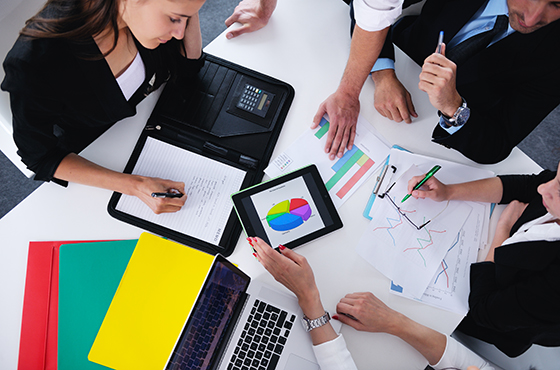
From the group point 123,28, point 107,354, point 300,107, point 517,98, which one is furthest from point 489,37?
point 107,354

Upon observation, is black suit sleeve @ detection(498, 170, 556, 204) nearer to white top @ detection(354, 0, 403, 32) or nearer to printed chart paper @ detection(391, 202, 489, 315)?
printed chart paper @ detection(391, 202, 489, 315)

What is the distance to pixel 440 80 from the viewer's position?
1.03m

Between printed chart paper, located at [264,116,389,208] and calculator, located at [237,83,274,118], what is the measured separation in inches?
6.0

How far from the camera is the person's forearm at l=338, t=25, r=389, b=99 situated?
44.4 inches

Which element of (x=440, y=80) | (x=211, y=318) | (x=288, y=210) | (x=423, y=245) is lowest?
(x=211, y=318)

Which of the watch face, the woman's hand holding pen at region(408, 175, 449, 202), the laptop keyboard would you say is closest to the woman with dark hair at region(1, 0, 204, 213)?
the laptop keyboard

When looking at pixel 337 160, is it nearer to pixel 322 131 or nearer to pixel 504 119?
pixel 322 131

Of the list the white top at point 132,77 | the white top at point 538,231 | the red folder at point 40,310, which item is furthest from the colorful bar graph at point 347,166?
the red folder at point 40,310

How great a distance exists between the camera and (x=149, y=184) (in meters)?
1.05

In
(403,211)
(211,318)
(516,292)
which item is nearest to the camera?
(211,318)

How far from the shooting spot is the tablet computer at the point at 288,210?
108 cm

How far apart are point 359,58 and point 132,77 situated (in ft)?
2.30

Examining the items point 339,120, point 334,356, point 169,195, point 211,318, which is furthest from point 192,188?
point 334,356

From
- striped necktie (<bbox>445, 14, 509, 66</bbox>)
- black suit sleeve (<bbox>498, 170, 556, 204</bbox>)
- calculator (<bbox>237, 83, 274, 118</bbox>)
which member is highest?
striped necktie (<bbox>445, 14, 509, 66</bbox>)
